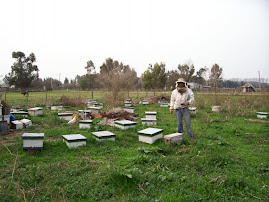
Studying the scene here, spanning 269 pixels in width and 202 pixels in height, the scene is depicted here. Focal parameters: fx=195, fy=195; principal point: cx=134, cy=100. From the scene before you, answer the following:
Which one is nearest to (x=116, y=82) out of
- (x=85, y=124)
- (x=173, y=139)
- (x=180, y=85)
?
(x=85, y=124)

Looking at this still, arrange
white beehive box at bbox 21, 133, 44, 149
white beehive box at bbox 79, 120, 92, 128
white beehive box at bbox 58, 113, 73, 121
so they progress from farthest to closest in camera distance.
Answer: white beehive box at bbox 58, 113, 73, 121 < white beehive box at bbox 79, 120, 92, 128 < white beehive box at bbox 21, 133, 44, 149

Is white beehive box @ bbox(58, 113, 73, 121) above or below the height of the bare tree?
below

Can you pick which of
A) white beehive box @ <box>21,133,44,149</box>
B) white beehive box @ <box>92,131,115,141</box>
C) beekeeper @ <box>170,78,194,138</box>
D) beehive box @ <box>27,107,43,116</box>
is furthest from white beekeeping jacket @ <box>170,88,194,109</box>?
beehive box @ <box>27,107,43,116</box>

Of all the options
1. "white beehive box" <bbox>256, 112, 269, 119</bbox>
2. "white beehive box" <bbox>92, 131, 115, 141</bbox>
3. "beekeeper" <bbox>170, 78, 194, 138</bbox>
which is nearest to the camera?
"white beehive box" <bbox>92, 131, 115, 141</bbox>

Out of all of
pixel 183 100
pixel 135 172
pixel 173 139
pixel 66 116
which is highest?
pixel 183 100

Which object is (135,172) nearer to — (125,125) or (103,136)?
(103,136)

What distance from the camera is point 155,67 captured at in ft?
138

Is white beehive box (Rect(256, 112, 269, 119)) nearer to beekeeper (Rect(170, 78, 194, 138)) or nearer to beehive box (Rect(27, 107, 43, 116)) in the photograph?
beekeeper (Rect(170, 78, 194, 138))

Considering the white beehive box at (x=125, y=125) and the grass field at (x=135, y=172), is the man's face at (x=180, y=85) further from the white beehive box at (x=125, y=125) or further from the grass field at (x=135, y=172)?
the white beehive box at (x=125, y=125)

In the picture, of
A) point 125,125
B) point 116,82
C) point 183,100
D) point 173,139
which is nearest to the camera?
point 173,139

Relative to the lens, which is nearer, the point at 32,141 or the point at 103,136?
the point at 32,141

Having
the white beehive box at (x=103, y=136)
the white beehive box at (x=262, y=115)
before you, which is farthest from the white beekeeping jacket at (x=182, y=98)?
the white beehive box at (x=262, y=115)

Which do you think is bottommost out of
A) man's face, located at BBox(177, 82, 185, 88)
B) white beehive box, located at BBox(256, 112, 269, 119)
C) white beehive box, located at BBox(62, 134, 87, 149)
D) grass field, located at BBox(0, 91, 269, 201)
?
grass field, located at BBox(0, 91, 269, 201)

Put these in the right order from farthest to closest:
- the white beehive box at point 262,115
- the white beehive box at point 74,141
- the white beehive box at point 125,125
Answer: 1. the white beehive box at point 262,115
2. the white beehive box at point 125,125
3. the white beehive box at point 74,141
